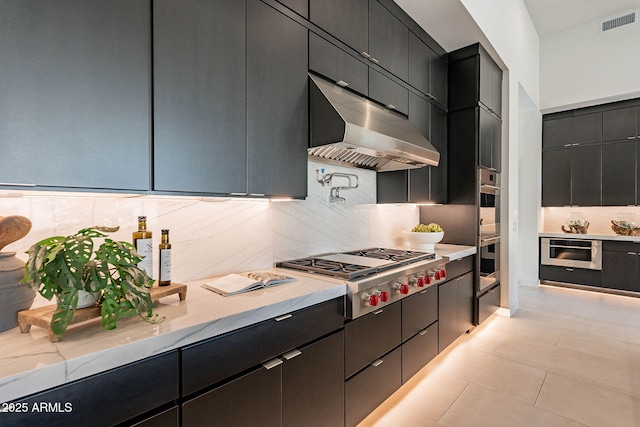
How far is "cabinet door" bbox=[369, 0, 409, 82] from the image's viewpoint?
7.70 feet

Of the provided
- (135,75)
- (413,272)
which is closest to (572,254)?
(413,272)

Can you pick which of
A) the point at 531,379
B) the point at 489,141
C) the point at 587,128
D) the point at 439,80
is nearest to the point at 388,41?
the point at 439,80

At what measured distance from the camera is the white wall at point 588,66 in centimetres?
467

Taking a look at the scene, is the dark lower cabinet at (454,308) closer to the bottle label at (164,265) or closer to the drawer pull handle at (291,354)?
the drawer pull handle at (291,354)

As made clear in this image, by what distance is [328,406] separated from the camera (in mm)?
1583

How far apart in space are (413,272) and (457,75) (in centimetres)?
246

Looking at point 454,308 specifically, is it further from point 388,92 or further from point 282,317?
point 282,317

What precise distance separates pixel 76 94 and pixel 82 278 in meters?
0.59

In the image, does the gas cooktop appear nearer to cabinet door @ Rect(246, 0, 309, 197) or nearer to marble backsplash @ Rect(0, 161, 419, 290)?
marble backsplash @ Rect(0, 161, 419, 290)

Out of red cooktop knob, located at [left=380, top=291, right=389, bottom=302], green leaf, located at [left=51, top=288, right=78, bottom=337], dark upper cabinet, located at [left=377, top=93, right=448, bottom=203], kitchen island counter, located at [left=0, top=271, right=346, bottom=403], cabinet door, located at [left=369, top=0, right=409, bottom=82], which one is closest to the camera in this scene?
kitchen island counter, located at [left=0, top=271, right=346, bottom=403]

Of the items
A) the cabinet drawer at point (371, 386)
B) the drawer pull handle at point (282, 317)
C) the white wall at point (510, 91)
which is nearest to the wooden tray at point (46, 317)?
the drawer pull handle at point (282, 317)

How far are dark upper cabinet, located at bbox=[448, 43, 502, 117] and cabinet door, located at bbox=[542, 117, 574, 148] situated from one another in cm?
269

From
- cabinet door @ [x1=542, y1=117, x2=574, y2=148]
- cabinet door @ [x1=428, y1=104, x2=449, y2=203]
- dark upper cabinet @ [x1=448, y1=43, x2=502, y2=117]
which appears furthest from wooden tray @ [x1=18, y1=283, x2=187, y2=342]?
cabinet door @ [x1=542, y1=117, x2=574, y2=148]

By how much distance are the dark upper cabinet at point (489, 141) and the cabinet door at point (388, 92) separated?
3.87 feet
